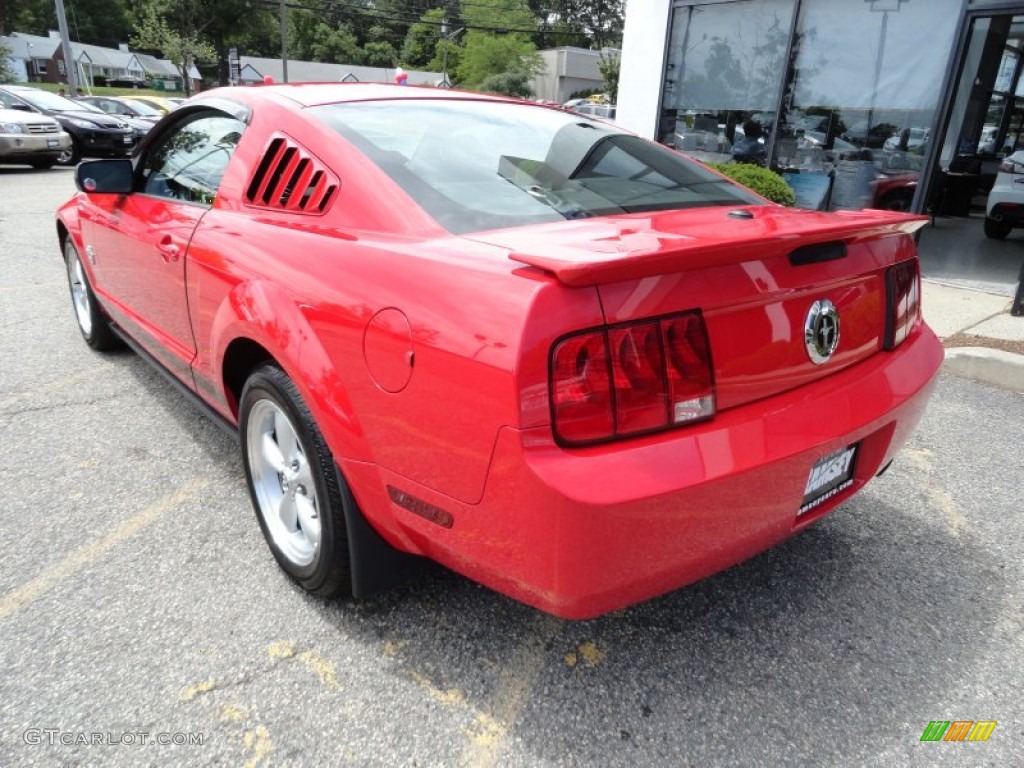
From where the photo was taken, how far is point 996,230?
10445 millimetres

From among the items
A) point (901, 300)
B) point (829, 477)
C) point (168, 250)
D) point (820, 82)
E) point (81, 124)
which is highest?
point (820, 82)

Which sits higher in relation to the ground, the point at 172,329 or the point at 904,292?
the point at 904,292

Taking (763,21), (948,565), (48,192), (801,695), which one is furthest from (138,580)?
(48,192)

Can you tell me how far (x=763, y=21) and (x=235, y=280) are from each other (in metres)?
8.81

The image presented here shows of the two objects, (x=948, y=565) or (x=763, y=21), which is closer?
(x=948, y=565)

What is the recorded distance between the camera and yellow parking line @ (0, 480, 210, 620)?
2.28 meters

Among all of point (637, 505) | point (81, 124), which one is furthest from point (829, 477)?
point (81, 124)

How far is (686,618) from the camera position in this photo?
2.24m

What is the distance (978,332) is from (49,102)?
20.1 metres

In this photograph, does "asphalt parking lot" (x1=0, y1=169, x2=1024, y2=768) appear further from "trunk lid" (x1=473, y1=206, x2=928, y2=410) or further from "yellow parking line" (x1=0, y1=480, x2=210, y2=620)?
"trunk lid" (x1=473, y1=206, x2=928, y2=410)

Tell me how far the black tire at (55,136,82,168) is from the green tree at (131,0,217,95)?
3231 centimetres

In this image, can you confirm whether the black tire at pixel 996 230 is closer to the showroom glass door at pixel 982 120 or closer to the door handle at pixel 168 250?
the showroom glass door at pixel 982 120

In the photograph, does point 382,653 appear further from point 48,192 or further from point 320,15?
point 320,15

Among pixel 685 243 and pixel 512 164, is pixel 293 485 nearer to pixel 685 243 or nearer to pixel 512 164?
pixel 512 164
